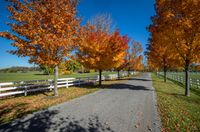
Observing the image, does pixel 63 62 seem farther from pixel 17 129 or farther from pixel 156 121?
pixel 156 121

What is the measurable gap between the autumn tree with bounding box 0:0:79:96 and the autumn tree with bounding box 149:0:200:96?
7112 millimetres

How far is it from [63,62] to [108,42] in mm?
7185

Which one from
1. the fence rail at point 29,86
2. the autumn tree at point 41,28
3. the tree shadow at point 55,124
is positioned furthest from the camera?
the fence rail at point 29,86

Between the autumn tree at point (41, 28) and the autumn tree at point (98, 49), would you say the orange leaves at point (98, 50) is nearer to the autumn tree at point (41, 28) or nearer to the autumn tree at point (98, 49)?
the autumn tree at point (98, 49)

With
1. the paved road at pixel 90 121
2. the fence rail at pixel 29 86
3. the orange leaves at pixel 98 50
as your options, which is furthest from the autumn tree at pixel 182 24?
the fence rail at pixel 29 86

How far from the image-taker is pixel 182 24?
11000 mm

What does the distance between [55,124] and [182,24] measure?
10573 mm

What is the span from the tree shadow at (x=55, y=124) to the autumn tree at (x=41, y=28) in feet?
15.7

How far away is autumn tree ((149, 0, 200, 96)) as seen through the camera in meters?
10.7

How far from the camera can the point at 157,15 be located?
12812 mm

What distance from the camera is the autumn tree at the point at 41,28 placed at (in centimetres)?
972

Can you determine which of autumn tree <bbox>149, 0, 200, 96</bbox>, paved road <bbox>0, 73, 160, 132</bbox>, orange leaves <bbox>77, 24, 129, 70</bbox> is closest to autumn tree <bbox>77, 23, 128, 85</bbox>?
orange leaves <bbox>77, 24, 129, 70</bbox>

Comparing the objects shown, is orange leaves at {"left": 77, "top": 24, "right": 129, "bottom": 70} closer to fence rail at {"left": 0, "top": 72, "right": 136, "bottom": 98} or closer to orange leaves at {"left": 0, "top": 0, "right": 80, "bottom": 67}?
fence rail at {"left": 0, "top": 72, "right": 136, "bottom": 98}

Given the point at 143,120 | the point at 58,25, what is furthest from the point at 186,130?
the point at 58,25
